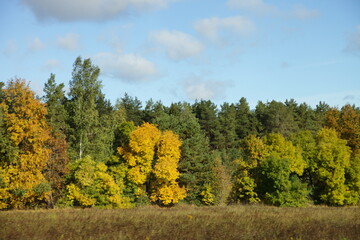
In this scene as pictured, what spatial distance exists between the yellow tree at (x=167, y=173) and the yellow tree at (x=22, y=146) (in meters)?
14.8

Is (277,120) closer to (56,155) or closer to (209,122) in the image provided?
(209,122)

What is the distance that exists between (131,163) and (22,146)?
14809 mm

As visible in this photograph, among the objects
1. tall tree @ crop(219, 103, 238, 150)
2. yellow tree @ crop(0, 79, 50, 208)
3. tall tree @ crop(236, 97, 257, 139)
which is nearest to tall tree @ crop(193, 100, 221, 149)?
tall tree @ crop(219, 103, 238, 150)

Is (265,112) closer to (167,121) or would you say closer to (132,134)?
(167,121)

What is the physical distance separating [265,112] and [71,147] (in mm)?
54111

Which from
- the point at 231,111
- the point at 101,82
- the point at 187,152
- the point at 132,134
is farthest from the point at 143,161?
the point at 231,111

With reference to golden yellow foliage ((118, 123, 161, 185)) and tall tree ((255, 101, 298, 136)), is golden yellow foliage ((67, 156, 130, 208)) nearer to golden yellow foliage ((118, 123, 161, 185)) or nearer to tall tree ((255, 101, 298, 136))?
golden yellow foliage ((118, 123, 161, 185))

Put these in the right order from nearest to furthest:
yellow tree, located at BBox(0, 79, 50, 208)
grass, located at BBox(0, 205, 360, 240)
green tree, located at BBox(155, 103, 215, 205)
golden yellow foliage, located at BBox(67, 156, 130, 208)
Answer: grass, located at BBox(0, 205, 360, 240)
yellow tree, located at BBox(0, 79, 50, 208)
golden yellow foliage, located at BBox(67, 156, 130, 208)
green tree, located at BBox(155, 103, 215, 205)

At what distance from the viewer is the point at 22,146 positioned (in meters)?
40.4

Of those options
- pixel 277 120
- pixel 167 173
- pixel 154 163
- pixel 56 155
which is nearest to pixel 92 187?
pixel 56 155

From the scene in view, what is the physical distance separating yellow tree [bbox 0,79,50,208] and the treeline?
10cm

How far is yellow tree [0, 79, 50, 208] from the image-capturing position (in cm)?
3909

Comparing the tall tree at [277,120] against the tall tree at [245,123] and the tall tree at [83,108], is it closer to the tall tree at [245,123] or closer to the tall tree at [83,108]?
the tall tree at [245,123]

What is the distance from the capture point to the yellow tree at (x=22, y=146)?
128ft
